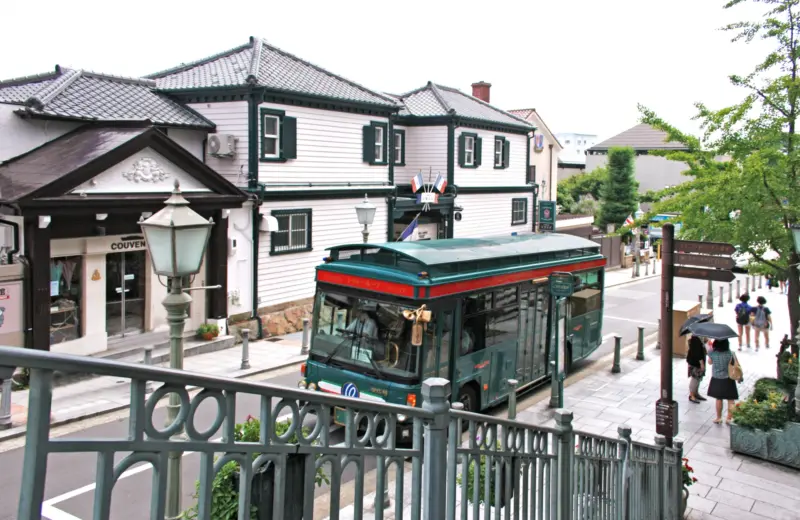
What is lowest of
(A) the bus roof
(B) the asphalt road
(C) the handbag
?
A: (B) the asphalt road

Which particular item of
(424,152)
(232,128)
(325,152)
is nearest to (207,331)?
(232,128)

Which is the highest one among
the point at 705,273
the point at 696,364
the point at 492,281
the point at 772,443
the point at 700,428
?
the point at 705,273

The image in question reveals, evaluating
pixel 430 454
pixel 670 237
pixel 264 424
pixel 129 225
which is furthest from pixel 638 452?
pixel 129 225

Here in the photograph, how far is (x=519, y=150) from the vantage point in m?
35.1

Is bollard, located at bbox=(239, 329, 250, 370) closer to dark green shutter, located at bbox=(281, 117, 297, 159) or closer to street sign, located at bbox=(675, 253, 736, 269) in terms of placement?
dark green shutter, located at bbox=(281, 117, 297, 159)

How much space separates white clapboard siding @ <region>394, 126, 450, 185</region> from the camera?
30.3 m

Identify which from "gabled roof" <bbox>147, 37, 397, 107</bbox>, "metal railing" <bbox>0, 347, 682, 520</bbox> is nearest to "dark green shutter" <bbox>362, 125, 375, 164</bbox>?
"gabled roof" <bbox>147, 37, 397, 107</bbox>

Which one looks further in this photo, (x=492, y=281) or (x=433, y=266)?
(x=492, y=281)

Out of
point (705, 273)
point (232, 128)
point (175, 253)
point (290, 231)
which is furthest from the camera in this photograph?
point (290, 231)

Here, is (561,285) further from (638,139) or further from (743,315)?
(638,139)

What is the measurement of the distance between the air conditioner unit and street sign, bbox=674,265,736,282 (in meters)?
13.3

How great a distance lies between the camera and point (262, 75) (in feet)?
67.6

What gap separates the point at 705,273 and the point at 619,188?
38.9m

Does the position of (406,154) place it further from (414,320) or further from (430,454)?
(430,454)
